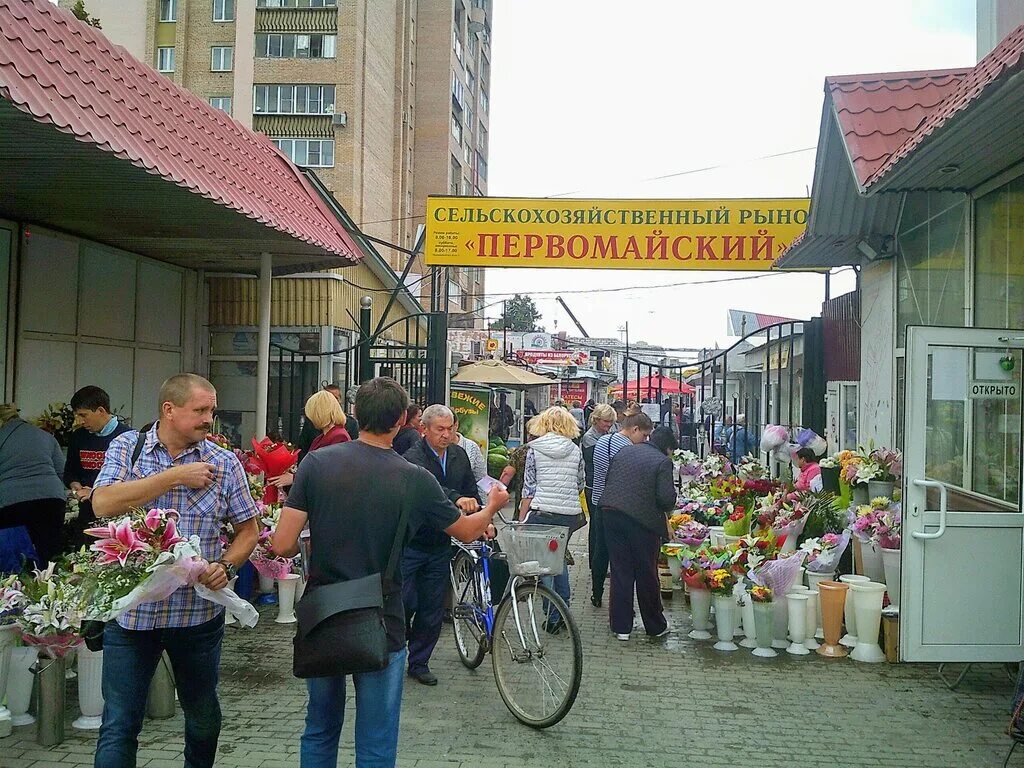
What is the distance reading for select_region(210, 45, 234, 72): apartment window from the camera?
40.7 m

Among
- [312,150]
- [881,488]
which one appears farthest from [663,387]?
[312,150]

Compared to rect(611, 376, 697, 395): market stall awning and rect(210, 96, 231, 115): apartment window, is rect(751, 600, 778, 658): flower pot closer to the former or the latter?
rect(611, 376, 697, 395): market stall awning

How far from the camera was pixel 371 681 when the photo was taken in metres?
3.54

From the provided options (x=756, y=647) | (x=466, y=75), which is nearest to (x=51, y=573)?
(x=756, y=647)

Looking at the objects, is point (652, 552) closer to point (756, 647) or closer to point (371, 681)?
point (756, 647)

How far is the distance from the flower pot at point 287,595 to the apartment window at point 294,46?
120ft

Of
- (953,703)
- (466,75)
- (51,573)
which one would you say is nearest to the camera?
(51,573)

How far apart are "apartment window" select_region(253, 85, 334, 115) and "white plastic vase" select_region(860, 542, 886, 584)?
119 feet

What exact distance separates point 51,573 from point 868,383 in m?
7.64

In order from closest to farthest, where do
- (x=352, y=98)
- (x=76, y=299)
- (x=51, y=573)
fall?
(x=51, y=573) < (x=76, y=299) < (x=352, y=98)

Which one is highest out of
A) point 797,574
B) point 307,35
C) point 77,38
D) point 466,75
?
point 466,75


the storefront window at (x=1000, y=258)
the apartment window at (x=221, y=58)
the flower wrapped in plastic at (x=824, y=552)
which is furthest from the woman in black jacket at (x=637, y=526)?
the apartment window at (x=221, y=58)

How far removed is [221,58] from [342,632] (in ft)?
138

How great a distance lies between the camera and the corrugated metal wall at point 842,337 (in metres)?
10.3
